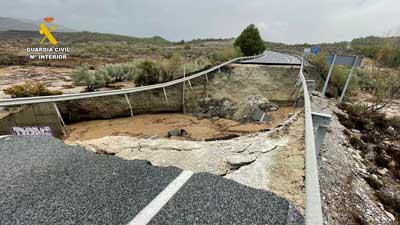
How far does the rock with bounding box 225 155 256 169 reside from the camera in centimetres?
314

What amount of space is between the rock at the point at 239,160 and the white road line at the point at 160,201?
758 millimetres

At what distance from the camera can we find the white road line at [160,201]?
1.96m

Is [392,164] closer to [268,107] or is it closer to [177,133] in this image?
[177,133]

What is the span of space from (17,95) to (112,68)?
6.94 m

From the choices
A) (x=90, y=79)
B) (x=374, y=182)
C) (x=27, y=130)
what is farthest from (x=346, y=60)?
(x=90, y=79)

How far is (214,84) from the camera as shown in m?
13.5

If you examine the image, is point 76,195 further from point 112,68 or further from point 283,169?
point 112,68

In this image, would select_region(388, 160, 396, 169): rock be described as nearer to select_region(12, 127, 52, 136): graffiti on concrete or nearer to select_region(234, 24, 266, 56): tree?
select_region(12, 127, 52, 136): graffiti on concrete

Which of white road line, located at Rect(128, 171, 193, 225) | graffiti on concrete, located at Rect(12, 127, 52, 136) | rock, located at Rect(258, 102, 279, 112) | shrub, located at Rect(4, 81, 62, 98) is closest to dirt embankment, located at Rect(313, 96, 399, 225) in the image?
white road line, located at Rect(128, 171, 193, 225)

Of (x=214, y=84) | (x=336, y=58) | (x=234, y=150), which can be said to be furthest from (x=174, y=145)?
(x=214, y=84)

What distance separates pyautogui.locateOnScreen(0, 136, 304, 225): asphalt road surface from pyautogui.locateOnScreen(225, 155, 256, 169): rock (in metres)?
0.55

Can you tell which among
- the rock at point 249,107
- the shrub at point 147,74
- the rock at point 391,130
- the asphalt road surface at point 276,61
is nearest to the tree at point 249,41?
the asphalt road surface at point 276,61

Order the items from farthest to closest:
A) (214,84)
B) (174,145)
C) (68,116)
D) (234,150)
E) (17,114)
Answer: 1. (214,84)
2. (68,116)
3. (17,114)
4. (174,145)
5. (234,150)

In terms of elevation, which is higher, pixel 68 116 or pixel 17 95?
pixel 17 95
